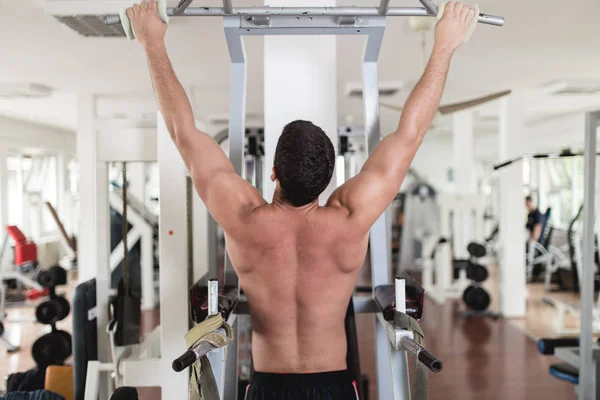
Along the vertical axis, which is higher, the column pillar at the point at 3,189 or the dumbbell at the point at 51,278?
the column pillar at the point at 3,189

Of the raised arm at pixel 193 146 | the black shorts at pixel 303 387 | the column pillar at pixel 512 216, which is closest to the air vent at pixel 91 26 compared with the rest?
the raised arm at pixel 193 146

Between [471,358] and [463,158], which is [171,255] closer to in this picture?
[471,358]

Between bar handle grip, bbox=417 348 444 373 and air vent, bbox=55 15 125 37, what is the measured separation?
87.7 inches

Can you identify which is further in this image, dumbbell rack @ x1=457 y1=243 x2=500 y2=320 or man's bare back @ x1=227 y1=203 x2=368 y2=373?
dumbbell rack @ x1=457 y1=243 x2=500 y2=320

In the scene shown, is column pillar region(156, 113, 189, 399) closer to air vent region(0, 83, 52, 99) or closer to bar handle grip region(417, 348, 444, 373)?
bar handle grip region(417, 348, 444, 373)

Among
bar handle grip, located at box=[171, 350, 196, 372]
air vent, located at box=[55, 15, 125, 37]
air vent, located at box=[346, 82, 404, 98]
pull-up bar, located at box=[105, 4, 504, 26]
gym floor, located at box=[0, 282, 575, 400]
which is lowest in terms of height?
gym floor, located at box=[0, 282, 575, 400]

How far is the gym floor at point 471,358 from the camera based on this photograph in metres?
2.82

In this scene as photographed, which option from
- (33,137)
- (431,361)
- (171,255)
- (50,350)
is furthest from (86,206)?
(431,361)

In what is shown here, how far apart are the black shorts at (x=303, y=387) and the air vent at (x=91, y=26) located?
2.00m

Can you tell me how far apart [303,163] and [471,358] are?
115 inches

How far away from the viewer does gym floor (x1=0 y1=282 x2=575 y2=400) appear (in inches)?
111

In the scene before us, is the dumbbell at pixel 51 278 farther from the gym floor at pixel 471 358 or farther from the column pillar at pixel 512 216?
the column pillar at pixel 512 216

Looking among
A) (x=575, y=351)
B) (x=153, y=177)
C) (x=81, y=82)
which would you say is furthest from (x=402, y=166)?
(x=153, y=177)

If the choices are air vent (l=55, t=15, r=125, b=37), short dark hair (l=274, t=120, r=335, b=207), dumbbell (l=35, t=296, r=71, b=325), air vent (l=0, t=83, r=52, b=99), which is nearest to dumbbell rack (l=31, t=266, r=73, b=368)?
dumbbell (l=35, t=296, r=71, b=325)
